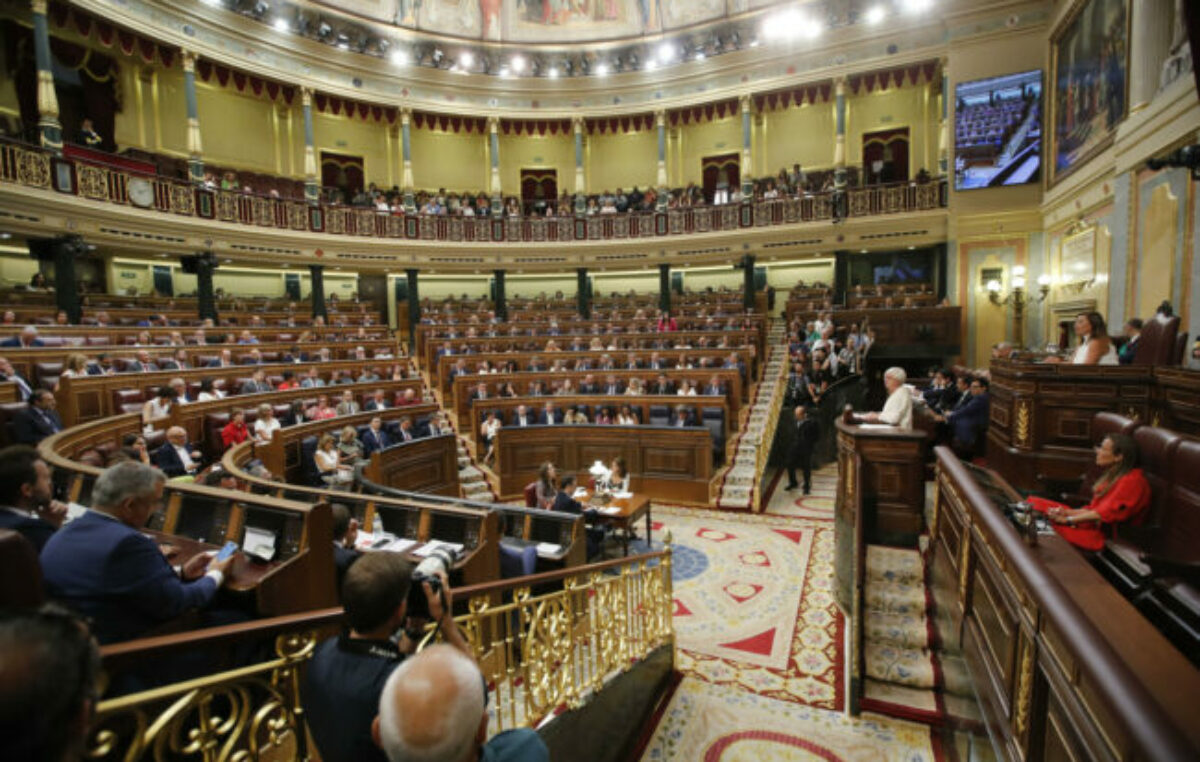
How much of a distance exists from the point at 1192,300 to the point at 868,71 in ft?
35.7

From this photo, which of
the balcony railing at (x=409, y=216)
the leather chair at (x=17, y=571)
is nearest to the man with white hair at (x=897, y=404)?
the leather chair at (x=17, y=571)

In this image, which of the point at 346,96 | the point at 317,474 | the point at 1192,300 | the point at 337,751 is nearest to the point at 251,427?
the point at 317,474

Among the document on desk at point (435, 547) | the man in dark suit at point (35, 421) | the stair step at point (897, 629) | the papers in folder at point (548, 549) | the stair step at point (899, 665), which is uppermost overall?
the man in dark suit at point (35, 421)

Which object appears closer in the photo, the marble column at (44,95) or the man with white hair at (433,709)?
the man with white hair at (433,709)

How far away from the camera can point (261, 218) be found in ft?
43.0

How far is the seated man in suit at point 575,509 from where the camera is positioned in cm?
560

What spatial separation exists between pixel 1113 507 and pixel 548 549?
11.7 feet

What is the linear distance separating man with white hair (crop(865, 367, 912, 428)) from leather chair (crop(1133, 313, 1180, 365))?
6.80 ft

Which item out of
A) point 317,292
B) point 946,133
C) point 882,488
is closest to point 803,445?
point 882,488

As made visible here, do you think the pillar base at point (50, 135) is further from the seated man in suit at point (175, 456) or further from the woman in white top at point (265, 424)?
the seated man in suit at point (175, 456)

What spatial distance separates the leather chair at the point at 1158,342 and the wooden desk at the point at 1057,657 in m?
3.22

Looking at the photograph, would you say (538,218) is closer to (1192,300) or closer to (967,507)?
(1192,300)

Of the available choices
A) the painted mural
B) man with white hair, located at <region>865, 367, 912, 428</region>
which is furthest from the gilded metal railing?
the painted mural

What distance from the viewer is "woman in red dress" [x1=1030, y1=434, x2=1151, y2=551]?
283 cm
